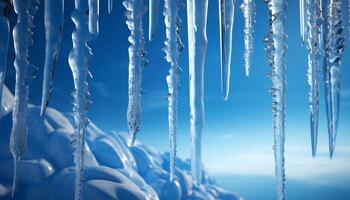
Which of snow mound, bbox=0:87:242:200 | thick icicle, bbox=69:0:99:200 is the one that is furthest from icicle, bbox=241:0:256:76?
snow mound, bbox=0:87:242:200

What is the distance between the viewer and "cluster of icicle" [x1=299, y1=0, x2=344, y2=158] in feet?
6.81

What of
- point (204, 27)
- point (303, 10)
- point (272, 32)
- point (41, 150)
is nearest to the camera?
point (272, 32)

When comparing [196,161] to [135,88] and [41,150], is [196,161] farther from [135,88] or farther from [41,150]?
[41,150]

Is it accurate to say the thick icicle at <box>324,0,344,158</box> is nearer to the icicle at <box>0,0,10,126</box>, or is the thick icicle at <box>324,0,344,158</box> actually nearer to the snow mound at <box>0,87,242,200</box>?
the icicle at <box>0,0,10,126</box>

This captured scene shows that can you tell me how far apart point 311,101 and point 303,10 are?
87 cm

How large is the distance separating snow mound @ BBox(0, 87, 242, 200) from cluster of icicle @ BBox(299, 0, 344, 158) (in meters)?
3.64

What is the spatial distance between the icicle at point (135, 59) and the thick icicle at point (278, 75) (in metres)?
0.92

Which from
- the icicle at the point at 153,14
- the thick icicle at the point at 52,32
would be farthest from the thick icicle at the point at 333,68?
the thick icicle at the point at 52,32

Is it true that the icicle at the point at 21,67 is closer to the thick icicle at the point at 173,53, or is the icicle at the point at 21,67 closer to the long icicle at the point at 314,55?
the thick icicle at the point at 173,53

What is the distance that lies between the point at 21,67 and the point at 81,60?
15.6 inches

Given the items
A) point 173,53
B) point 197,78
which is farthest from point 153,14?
point 197,78

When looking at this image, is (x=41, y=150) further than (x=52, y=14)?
Yes

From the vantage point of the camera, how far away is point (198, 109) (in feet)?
6.76

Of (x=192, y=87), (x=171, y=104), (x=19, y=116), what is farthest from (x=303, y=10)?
(x=19, y=116)
